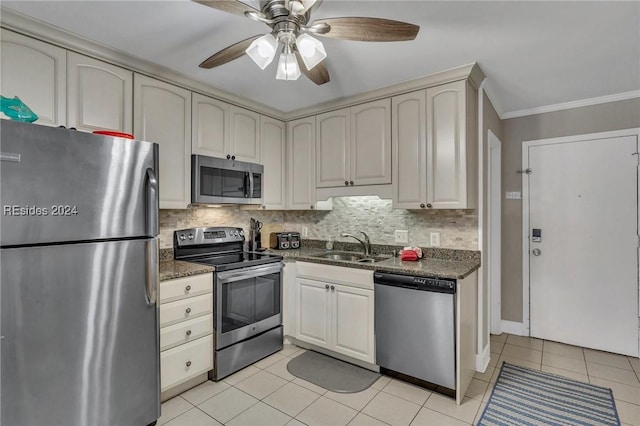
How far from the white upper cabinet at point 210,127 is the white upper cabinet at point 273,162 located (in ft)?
1.52

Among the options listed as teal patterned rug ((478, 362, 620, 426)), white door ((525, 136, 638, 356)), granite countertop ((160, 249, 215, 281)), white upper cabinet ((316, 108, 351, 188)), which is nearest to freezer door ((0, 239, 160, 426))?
granite countertop ((160, 249, 215, 281))

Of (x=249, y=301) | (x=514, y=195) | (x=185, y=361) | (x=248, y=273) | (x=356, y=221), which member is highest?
(x=514, y=195)

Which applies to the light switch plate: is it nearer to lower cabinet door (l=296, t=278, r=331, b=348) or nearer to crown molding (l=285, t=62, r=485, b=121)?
crown molding (l=285, t=62, r=485, b=121)

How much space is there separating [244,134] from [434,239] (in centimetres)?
203

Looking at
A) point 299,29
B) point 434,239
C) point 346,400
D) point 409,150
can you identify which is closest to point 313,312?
point 346,400

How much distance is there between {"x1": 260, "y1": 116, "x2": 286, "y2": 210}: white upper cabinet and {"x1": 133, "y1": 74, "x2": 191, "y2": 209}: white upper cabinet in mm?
847

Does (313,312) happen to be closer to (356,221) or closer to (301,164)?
(356,221)

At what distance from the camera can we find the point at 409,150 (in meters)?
2.70

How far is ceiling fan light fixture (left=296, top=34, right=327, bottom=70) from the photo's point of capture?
4.95 feet

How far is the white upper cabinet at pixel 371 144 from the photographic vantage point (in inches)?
111

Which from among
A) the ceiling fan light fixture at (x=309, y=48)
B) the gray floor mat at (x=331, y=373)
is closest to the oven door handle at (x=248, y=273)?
the gray floor mat at (x=331, y=373)

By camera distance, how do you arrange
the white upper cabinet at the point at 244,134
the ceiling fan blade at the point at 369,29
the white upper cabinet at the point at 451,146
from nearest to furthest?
1. the ceiling fan blade at the point at 369,29
2. the white upper cabinet at the point at 451,146
3. the white upper cabinet at the point at 244,134

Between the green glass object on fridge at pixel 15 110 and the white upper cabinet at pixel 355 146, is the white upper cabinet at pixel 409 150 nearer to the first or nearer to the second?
the white upper cabinet at pixel 355 146

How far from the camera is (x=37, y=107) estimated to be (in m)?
1.85
